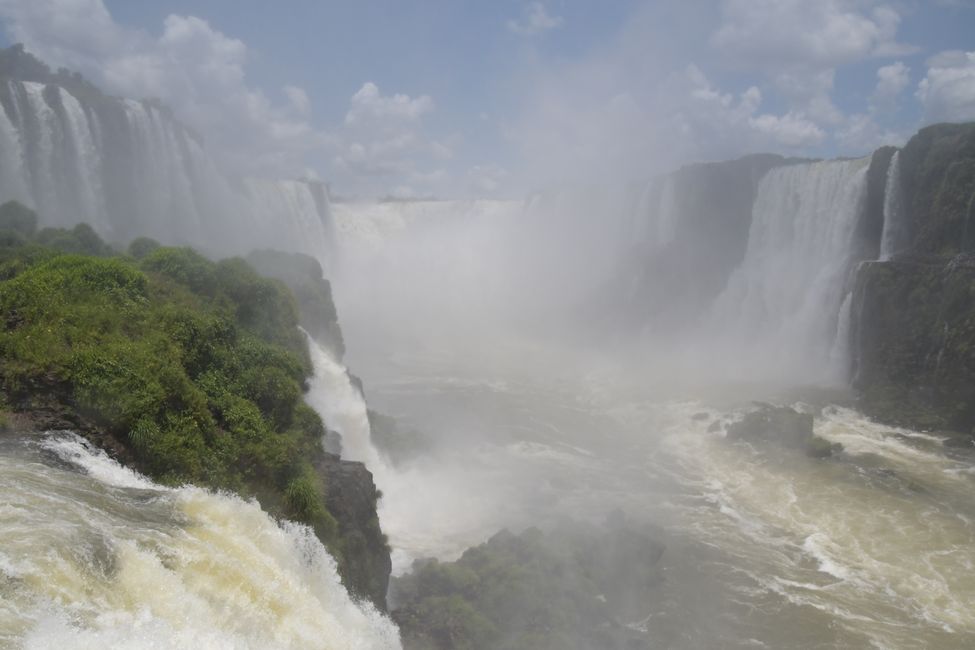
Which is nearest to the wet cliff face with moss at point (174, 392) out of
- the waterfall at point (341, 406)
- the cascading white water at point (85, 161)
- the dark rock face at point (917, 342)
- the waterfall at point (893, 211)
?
the waterfall at point (341, 406)

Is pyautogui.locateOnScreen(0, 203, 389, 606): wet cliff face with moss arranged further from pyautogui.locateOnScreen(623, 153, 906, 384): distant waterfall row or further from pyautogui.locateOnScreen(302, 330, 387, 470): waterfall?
pyautogui.locateOnScreen(623, 153, 906, 384): distant waterfall row

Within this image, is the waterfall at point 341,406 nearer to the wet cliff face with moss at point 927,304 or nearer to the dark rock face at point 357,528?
the dark rock face at point 357,528

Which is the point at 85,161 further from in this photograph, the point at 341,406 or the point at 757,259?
the point at 757,259

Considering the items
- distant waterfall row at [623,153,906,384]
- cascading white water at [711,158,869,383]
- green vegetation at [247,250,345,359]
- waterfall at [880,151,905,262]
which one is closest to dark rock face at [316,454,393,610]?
green vegetation at [247,250,345,359]

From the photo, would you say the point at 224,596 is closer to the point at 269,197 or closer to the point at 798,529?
the point at 798,529

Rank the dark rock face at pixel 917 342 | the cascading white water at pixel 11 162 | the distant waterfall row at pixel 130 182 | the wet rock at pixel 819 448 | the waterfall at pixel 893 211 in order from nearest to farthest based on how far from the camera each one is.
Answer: the wet rock at pixel 819 448
the dark rock face at pixel 917 342
the waterfall at pixel 893 211
the cascading white water at pixel 11 162
the distant waterfall row at pixel 130 182

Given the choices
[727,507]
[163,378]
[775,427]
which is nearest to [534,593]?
[163,378]
